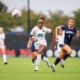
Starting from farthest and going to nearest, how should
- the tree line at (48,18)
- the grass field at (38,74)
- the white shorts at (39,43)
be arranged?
the tree line at (48,18), the white shorts at (39,43), the grass field at (38,74)

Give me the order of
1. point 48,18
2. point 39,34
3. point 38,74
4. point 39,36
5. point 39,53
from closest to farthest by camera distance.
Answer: point 38,74 → point 39,53 → point 39,34 → point 39,36 → point 48,18

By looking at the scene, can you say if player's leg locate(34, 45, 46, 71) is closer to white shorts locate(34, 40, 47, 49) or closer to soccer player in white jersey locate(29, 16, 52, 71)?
soccer player in white jersey locate(29, 16, 52, 71)

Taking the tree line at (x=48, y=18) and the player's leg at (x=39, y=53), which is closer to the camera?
the player's leg at (x=39, y=53)

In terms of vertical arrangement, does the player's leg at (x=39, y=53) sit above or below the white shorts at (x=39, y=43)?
below

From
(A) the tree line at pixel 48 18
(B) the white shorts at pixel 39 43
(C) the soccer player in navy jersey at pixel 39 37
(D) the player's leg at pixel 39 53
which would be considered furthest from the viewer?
(A) the tree line at pixel 48 18

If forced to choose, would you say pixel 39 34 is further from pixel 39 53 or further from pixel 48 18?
pixel 48 18

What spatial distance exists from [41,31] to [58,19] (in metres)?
48.0

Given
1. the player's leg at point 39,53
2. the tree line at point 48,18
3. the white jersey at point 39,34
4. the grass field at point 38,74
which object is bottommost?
the tree line at point 48,18

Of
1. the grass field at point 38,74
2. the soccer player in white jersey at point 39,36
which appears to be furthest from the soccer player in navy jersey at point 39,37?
the grass field at point 38,74

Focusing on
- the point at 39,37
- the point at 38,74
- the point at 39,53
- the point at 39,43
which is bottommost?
the point at 38,74

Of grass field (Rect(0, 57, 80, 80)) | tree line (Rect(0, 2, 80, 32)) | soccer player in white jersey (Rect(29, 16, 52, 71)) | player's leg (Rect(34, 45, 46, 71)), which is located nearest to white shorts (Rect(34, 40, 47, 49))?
soccer player in white jersey (Rect(29, 16, 52, 71))

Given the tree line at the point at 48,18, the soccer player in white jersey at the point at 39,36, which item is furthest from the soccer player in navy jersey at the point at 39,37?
the tree line at the point at 48,18

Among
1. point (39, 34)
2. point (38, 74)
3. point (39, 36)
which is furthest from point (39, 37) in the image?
point (38, 74)

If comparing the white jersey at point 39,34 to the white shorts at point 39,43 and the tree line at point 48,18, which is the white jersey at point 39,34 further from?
the tree line at point 48,18
